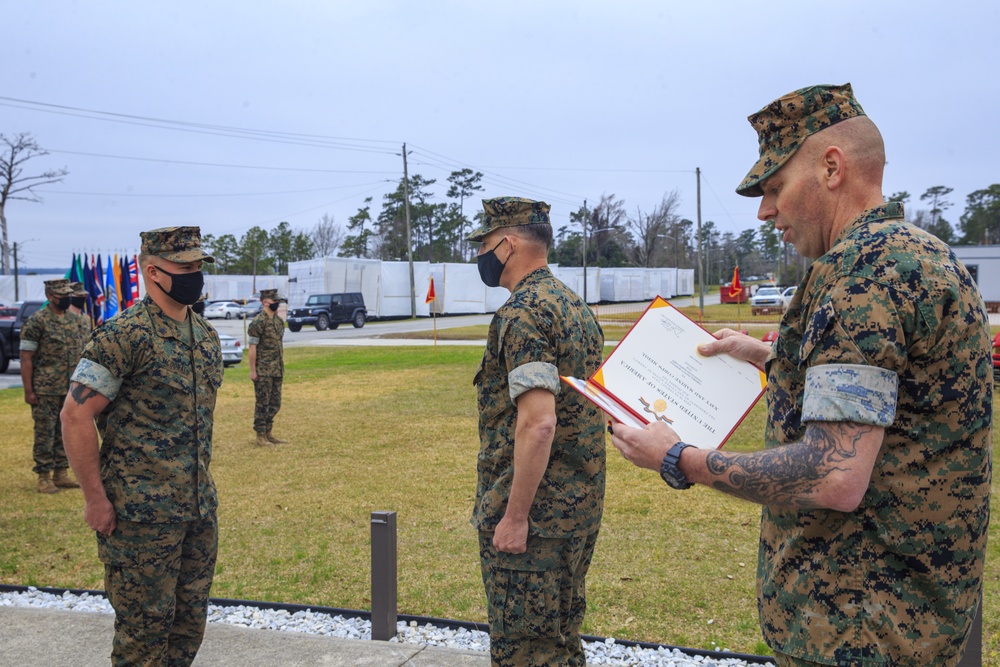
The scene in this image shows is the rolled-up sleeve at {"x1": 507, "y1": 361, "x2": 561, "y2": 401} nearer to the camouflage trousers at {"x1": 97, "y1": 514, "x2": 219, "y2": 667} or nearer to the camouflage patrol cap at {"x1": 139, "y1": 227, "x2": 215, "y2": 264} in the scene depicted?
the camouflage trousers at {"x1": 97, "y1": 514, "x2": 219, "y2": 667}

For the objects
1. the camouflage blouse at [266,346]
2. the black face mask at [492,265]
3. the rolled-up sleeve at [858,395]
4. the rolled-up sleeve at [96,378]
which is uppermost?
the black face mask at [492,265]

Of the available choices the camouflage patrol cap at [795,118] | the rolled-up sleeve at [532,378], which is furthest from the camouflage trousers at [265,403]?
the camouflage patrol cap at [795,118]

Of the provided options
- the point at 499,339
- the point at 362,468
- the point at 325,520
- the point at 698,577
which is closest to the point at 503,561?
the point at 499,339

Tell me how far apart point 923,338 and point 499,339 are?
Result: 58.7 inches

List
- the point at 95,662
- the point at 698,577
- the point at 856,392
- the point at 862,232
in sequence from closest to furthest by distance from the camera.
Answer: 1. the point at 856,392
2. the point at 862,232
3. the point at 95,662
4. the point at 698,577

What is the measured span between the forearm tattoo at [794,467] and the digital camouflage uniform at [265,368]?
30.8 ft

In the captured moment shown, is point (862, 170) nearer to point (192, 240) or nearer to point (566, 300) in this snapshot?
point (566, 300)

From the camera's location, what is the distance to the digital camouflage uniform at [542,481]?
277 centimetres

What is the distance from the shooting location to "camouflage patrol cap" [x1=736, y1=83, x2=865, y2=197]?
1.80 metres

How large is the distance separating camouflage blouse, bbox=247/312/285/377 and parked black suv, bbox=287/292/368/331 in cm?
2699

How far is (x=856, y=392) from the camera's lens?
158 cm

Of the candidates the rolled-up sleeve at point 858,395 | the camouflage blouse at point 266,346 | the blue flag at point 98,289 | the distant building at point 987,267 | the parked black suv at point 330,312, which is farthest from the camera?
the distant building at point 987,267

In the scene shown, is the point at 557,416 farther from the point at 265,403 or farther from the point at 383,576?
the point at 265,403

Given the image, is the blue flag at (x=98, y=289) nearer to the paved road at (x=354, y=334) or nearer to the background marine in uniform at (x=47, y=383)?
the paved road at (x=354, y=334)
